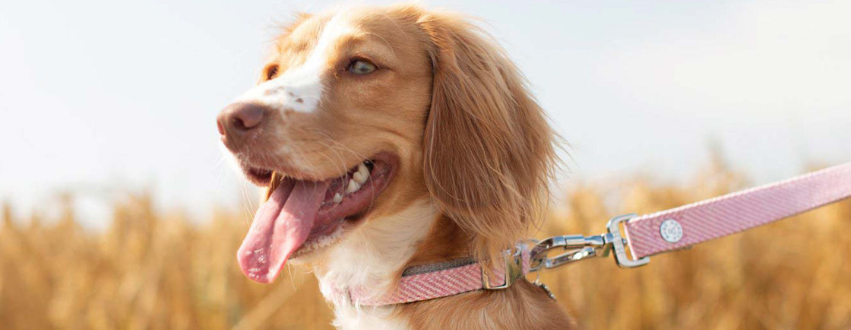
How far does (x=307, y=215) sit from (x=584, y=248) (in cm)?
109

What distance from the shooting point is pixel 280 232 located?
2471 millimetres

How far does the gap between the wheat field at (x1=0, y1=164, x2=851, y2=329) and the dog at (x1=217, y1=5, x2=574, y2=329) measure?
3.45 feet

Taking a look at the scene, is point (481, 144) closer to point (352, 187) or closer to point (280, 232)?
point (352, 187)

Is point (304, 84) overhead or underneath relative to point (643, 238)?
overhead

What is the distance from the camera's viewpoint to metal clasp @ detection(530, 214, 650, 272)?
Result: 8.76ft

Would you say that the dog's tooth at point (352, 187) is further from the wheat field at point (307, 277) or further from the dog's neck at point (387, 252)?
the wheat field at point (307, 277)

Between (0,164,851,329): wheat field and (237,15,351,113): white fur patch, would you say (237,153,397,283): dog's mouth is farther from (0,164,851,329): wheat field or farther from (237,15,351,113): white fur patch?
(0,164,851,329): wheat field

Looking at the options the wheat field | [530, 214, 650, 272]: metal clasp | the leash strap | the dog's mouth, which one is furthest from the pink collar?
the wheat field

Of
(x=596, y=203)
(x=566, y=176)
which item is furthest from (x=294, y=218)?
(x=596, y=203)

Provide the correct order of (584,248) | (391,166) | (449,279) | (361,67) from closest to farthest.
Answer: (449,279) < (391,166) < (361,67) < (584,248)

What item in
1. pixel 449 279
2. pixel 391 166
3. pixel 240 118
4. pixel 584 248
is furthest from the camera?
pixel 584 248

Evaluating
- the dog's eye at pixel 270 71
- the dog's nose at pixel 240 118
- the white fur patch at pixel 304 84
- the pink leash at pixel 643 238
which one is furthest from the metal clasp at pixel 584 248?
the dog's eye at pixel 270 71

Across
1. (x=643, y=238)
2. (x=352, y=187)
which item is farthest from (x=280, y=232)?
(x=643, y=238)

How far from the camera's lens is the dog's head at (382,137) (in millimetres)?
2412
